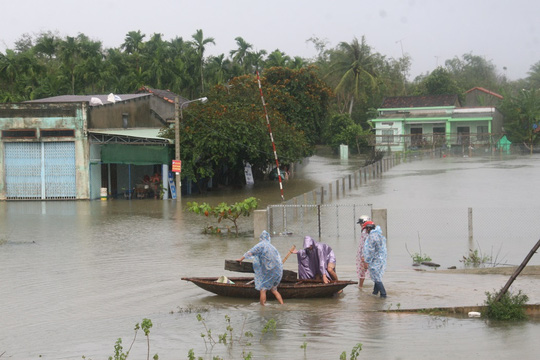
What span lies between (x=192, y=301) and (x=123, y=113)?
26191mm

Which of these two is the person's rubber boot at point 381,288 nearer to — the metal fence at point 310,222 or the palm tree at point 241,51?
the metal fence at point 310,222

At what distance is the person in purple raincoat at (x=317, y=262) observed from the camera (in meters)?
13.6

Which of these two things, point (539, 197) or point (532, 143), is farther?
point (532, 143)

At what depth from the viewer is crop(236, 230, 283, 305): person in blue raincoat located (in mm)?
12867

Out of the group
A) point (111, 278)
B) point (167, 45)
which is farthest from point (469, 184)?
point (167, 45)

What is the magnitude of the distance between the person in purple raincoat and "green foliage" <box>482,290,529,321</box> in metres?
2.98

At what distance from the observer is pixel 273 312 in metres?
12.7

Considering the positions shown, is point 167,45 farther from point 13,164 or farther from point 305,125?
point 13,164

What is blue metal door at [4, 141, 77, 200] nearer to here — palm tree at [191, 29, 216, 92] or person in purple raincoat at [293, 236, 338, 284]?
person in purple raincoat at [293, 236, 338, 284]

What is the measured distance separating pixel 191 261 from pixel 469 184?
25.4 meters

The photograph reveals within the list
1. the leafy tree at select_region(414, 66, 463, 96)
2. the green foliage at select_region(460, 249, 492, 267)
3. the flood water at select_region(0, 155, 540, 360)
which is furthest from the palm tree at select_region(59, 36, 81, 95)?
the green foliage at select_region(460, 249, 492, 267)

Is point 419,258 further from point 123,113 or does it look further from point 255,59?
point 255,59

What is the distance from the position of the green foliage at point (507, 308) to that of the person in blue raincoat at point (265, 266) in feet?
11.7

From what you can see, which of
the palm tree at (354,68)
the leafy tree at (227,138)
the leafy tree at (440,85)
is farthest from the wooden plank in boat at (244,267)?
the leafy tree at (440,85)
